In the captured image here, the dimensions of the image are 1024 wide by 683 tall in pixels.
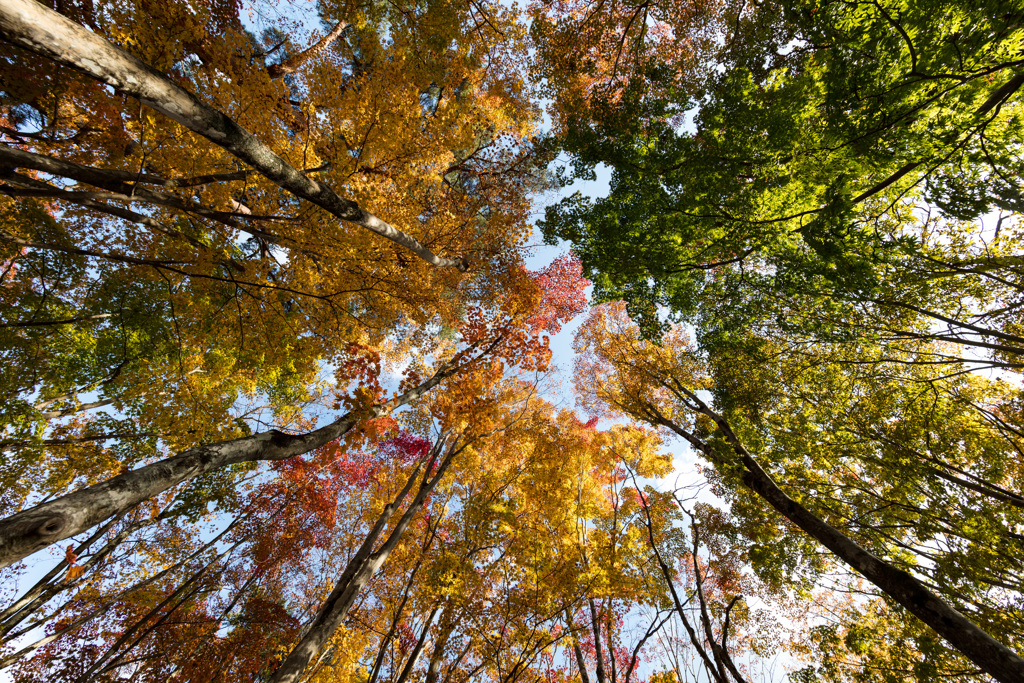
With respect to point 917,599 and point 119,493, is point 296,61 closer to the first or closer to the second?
point 119,493

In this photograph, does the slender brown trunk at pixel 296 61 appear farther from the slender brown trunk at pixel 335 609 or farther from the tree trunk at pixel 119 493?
the slender brown trunk at pixel 335 609

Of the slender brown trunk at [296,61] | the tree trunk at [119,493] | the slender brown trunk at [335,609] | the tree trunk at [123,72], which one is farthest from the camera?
the slender brown trunk at [296,61]

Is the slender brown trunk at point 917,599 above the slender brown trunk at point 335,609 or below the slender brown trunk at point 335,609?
above

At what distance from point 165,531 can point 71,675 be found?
2879mm

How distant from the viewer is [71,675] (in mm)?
7160

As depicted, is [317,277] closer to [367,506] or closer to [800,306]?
[367,506]

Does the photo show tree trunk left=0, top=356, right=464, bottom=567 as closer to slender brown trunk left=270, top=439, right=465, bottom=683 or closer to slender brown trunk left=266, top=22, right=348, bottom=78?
slender brown trunk left=270, top=439, right=465, bottom=683

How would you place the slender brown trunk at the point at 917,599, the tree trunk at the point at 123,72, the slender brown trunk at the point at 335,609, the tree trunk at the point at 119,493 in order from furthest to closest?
1. the slender brown trunk at the point at 335,609
2. the slender brown trunk at the point at 917,599
3. the tree trunk at the point at 123,72
4. the tree trunk at the point at 119,493

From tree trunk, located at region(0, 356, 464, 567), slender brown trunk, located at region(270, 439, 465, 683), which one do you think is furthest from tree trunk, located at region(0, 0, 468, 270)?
slender brown trunk, located at region(270, 439, 465, 683)

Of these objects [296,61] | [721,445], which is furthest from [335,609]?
[296,61]

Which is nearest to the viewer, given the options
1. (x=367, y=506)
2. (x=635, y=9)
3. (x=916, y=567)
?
(x=635, y=9)

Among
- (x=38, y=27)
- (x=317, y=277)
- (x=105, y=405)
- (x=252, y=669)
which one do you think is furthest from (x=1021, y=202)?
(x=105, y=405)

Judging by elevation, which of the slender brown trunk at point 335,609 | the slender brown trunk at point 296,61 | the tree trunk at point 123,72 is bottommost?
the slender brown trunk at point 335,609

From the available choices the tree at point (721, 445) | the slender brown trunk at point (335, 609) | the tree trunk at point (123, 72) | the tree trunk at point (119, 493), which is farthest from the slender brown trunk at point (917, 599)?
the tree trunk at point (123, 72)
